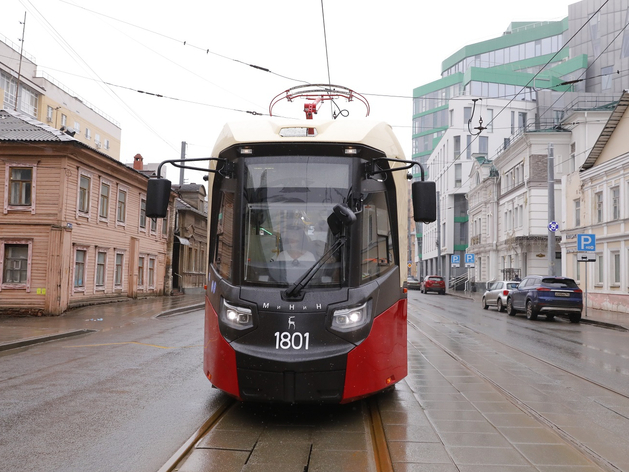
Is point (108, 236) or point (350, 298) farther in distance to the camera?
point (108, 236)

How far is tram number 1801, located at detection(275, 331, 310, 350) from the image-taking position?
577cm

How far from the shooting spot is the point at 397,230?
22.5 ft

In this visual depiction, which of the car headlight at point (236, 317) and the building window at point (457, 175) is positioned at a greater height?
the building window at point (457, 175)

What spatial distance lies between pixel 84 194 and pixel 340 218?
2069 cm

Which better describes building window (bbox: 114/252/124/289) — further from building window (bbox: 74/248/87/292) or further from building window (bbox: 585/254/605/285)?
building window (bbox: 585/254/605/285)

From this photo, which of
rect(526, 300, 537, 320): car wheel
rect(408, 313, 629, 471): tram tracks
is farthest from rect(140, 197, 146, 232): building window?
rect(408, 313, 629, 471): tram tracks

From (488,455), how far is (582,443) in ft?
3.44

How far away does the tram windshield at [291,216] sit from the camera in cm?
611

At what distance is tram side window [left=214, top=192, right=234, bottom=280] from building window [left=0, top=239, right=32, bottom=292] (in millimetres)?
17880

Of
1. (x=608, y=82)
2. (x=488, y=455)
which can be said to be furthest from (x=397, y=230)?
(x=608, y=82)

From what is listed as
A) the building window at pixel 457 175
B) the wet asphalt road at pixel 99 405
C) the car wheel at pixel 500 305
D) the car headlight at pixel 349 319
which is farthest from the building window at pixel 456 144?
the car headlight at pixel 349 319

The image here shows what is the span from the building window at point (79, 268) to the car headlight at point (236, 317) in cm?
1962

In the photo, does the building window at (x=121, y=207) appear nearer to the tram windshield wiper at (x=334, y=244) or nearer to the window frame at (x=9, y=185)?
the window frame at (x=9, y=185)

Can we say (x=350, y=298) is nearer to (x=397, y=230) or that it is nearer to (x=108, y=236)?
(x=397, y=230)
